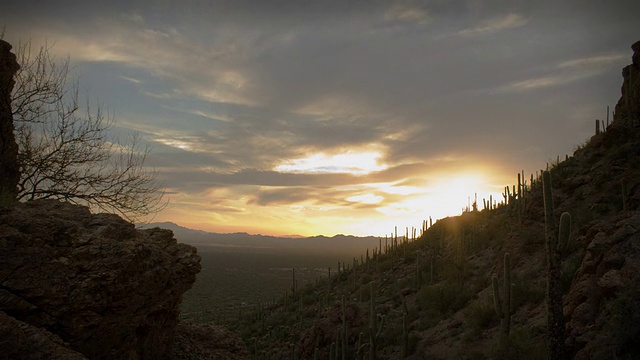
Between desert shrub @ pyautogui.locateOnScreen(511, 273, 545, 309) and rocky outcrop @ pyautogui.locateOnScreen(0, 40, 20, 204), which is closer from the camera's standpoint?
rocky outcrop @ pyautogui.locateOnScreen(0, 40, 20, 204)

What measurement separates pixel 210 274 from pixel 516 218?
2023 inches

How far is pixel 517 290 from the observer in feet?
42.8

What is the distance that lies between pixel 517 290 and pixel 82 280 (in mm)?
13519

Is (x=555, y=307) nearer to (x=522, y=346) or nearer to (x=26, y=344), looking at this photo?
(x=522, y=346)

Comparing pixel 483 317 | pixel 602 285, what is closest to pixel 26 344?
pixel 602 285

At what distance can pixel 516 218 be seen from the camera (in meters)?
19.8

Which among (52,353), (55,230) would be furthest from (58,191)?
(52,353)

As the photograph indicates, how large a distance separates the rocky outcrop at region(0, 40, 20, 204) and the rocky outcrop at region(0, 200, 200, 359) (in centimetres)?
191

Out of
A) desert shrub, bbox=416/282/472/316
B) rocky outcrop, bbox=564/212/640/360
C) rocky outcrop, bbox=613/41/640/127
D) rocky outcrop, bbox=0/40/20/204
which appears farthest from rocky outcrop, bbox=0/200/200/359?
rocky outcrop, bbox=613/41/640/127

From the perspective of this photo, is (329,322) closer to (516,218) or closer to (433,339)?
(433,339)

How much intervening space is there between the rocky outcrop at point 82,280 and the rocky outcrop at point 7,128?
6.27ft

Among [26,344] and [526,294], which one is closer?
[26,344]

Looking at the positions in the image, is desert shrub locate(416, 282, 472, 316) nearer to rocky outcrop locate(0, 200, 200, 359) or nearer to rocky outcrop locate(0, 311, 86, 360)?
rocky outcrop locate(0, 200, 200, 359)

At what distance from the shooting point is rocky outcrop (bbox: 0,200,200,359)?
4953 mm
